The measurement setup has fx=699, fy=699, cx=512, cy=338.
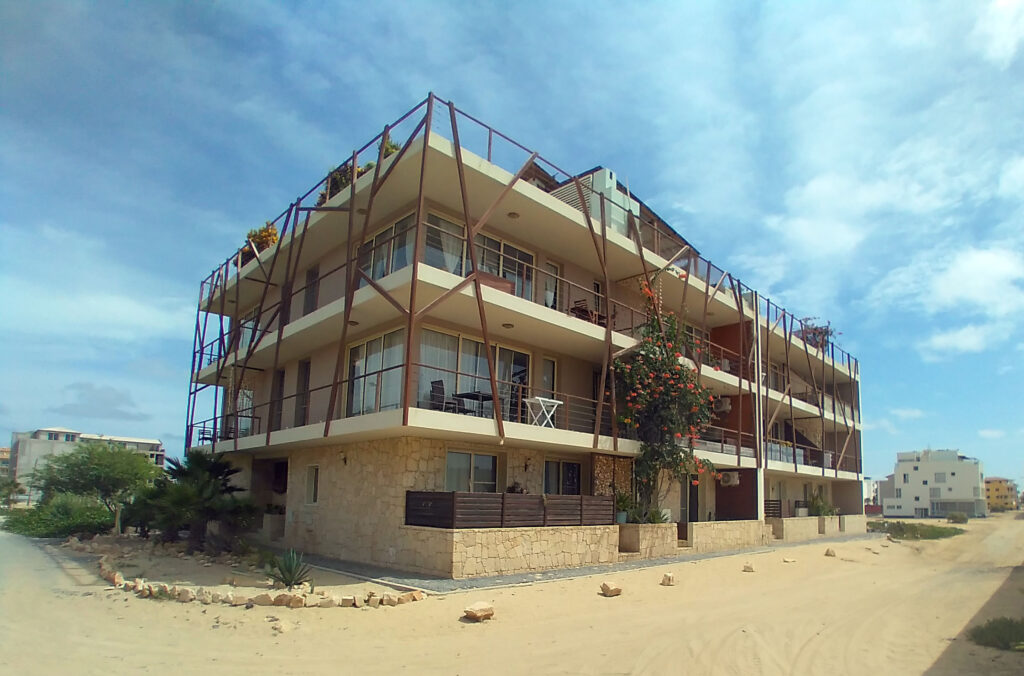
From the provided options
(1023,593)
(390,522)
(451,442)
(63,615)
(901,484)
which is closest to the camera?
(63,615)

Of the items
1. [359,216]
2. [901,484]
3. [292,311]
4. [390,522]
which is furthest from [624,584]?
[901,484]

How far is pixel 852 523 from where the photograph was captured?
3544 centimetres

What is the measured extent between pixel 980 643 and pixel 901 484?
11784 cm

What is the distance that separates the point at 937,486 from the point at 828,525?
9013 centimetres

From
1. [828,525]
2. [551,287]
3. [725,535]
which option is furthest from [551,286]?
[828,525]

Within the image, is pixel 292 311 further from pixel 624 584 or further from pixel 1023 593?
pixel 1023 593

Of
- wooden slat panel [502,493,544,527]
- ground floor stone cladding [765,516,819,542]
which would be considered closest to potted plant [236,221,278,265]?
wooden slat panel [502,493,544,527]

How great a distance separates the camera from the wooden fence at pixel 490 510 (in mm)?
14383

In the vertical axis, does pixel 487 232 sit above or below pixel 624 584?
above

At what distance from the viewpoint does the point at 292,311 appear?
2369cm

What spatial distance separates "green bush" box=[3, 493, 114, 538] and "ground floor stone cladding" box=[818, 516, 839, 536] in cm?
2893

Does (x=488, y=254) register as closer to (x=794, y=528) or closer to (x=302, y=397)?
(x=302, y=397)

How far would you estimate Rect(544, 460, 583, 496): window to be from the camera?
19.6 meters

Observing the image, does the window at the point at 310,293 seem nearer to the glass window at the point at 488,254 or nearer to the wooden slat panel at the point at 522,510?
the glass window at the point at 488,254
